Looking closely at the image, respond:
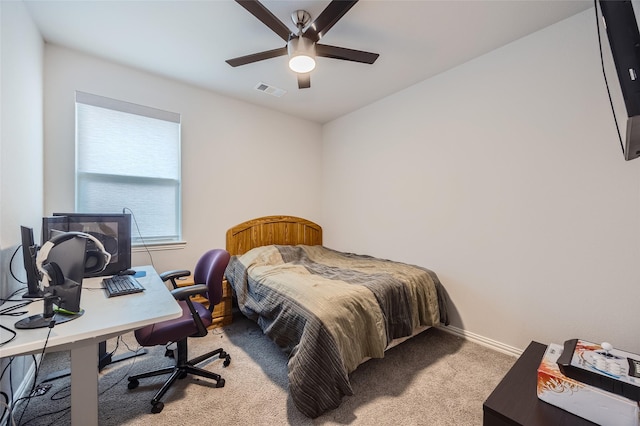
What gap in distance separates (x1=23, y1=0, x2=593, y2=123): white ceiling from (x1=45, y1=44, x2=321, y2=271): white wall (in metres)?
0.19

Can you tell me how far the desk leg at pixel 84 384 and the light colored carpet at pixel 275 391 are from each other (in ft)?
1.43

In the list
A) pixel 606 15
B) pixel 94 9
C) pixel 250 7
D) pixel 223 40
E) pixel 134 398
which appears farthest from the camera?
pixel 223 40

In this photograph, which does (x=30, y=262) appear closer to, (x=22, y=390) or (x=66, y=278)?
(x=66, y=278)

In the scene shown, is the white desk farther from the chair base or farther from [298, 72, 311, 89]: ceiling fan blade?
[298, 72, 311, 89]: ceiling fan blade

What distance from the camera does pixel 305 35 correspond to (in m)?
1.84

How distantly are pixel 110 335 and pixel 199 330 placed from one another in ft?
2.19

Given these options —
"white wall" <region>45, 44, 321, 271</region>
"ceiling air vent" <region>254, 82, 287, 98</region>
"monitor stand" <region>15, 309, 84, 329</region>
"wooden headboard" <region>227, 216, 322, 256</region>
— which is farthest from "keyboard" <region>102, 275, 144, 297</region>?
"ceiling air vent" <region>254, 82, 287, 98</region>

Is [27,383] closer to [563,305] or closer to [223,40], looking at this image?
[223,40]

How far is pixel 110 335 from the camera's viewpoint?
1.15 metres

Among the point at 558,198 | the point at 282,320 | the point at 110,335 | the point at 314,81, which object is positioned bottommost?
the point at 282,320

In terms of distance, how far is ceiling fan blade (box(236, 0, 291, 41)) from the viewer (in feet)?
5.00

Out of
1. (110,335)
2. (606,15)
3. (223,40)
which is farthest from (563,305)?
(223,40)

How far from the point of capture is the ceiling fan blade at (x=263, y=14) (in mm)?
1523

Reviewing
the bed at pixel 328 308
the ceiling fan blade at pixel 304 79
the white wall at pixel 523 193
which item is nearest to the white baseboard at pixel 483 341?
the white wall at pixel 523 193
